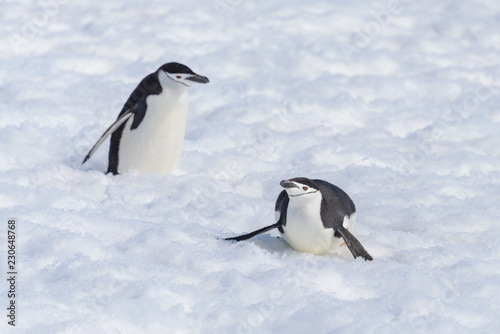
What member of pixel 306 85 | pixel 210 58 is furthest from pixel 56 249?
pixel 210 58

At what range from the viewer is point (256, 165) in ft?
12.6

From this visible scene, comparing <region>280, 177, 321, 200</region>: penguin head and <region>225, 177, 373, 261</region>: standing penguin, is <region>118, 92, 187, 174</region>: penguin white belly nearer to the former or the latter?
<region>225, 177, 373, 261</region>: standing penguin

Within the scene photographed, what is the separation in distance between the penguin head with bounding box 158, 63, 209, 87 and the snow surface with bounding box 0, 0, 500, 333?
510 millimetres

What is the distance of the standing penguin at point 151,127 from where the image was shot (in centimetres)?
353

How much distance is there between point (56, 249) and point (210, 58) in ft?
12.7

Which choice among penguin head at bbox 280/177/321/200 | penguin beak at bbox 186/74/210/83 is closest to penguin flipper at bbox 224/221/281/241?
penguin head at bbox 280/177/321/200

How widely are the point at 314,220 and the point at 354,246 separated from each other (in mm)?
180

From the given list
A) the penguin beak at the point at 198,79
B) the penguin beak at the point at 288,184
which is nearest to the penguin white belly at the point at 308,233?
the penguin beak at the point at 288,184

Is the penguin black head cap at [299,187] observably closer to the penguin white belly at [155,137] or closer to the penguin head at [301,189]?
the penguin head at [301,189]

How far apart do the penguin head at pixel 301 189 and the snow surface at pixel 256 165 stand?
0.25 metres

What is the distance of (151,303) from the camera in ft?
6.73

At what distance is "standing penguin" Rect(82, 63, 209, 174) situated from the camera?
11.6 feet

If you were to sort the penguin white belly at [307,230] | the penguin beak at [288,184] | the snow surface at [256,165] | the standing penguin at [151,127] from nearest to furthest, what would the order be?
the snow surface at [256,165], the penguin beak at [288,184], the penguin white belly at [307,230], the standing penguin at [151,127]

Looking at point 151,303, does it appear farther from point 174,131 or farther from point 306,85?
point 306,85
